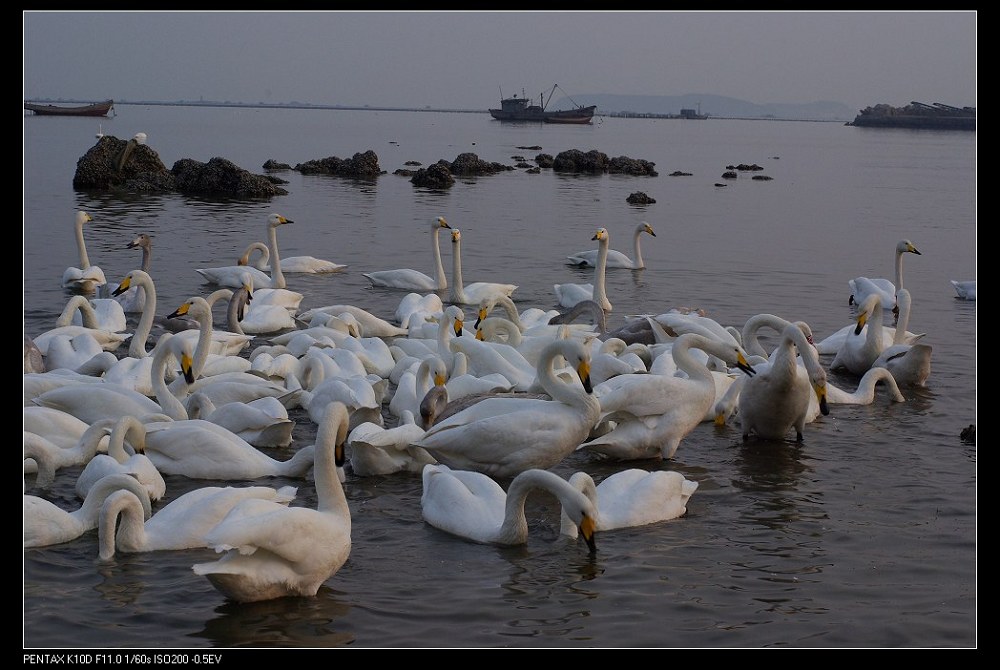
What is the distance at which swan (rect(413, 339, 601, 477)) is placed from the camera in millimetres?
7570

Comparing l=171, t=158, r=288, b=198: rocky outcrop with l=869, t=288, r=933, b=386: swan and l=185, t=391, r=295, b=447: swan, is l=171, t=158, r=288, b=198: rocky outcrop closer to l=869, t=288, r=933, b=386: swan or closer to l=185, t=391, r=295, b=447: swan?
l=869, t=288, r=933, b=386: swan

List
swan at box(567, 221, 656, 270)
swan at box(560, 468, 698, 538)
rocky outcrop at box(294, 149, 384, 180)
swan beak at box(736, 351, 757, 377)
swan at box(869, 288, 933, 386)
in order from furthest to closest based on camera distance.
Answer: rocky outcrop at box(294, 149, 384, 180)
swan at box(567, 221, 656, 270)
swan at box(869, 288, 933, 386)
swan beak at box(736, 351, 757, 377)
swan at box(560, 468, 698, 538)

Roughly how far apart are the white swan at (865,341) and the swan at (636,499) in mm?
4690

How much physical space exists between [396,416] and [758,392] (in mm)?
2909

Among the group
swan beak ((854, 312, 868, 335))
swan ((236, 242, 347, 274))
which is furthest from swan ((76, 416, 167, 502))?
swan ((236, 242, 347, 274))

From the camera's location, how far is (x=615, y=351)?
1086cm

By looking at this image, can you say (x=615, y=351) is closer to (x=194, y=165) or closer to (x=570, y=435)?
(x=570, y=435)

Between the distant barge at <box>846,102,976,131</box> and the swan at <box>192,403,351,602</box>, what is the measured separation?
126202 mm

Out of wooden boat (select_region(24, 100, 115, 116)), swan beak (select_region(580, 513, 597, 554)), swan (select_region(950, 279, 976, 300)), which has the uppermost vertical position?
wooden boat (select_region(24, 100, 115, 116))

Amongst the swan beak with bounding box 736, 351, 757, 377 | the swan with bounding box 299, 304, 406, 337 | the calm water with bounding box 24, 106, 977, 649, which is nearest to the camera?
the calm water with bounding box 24, 106, 977, 649

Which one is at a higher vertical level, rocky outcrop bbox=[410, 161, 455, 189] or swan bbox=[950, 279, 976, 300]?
rocky outcrop bbox=[410, 161, 455, 189]

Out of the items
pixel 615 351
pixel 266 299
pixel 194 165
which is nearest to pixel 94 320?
pixel 266 299

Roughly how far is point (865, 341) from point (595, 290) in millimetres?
4251

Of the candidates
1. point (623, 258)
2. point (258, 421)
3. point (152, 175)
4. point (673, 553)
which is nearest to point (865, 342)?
point (673, 553)
